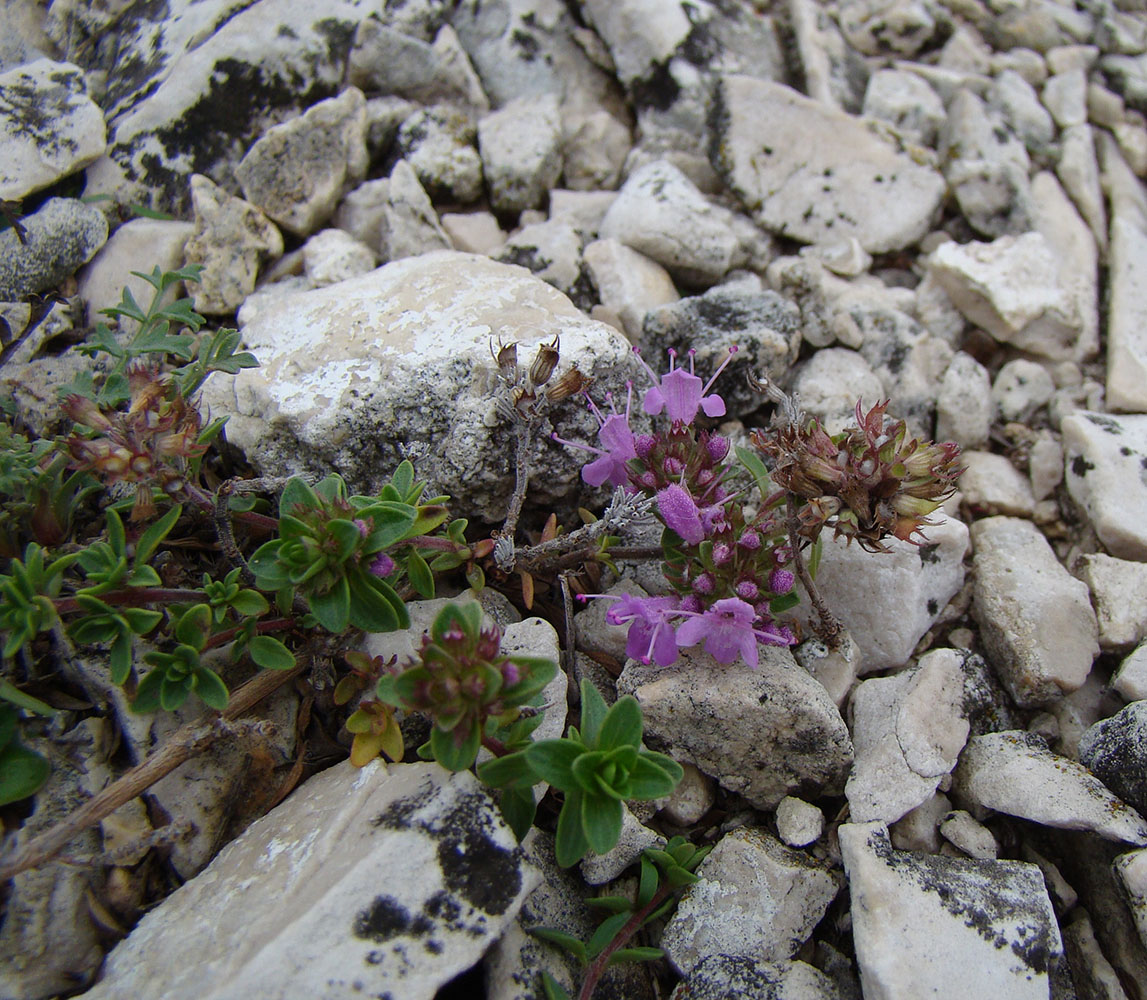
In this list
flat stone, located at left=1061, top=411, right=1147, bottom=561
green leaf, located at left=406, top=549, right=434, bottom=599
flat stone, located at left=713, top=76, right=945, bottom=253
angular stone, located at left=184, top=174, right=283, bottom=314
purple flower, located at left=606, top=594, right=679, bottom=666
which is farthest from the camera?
flat stone, located at left=713, top=76, right=945, bottom=253

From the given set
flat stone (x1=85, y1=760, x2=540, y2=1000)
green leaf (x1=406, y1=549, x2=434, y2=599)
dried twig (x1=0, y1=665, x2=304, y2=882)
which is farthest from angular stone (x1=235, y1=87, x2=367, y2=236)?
flat stone (x1=85, y1=760, x2=540, y2=1000)

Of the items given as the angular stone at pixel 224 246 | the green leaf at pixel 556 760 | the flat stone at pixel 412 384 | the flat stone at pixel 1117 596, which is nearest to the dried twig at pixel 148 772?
the flat stone at pixel 412 384

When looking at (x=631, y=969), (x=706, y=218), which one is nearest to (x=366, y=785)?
(x=631, y=969)

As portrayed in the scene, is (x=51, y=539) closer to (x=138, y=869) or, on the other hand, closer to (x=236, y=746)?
(x=236, y=746)

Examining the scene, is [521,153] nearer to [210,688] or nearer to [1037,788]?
[210,688]

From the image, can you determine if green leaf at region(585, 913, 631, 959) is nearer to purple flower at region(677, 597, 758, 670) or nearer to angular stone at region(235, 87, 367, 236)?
purple flower at region(677, 597, 758, 670)

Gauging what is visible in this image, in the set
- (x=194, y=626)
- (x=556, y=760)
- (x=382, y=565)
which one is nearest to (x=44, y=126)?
(x=194, y=626)

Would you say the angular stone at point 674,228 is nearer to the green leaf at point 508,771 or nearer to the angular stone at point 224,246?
the angular stone at point 224,246
